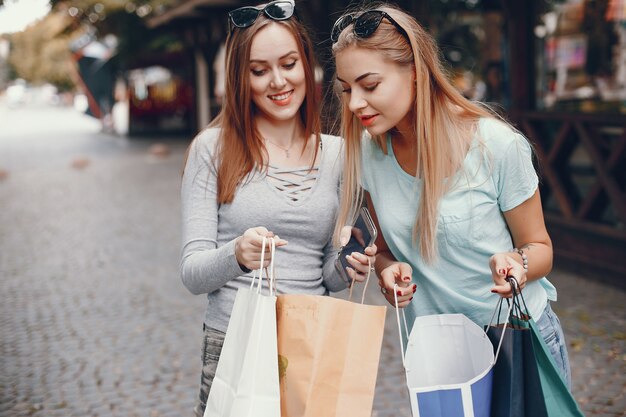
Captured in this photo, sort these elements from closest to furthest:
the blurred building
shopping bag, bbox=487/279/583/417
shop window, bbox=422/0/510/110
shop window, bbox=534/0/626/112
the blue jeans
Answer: shopping bag, bbox=487/279/583/417
the blue jeans
the blurred building
shop window, bbox=534/0/626/112
shop window, bbox=422/0/510/110

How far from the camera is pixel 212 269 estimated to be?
1.98 metres

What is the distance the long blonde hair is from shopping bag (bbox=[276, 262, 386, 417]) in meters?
0.31

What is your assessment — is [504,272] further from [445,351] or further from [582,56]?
[582,56]

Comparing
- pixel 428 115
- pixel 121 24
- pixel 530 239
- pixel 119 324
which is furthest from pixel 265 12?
pixel 121 24

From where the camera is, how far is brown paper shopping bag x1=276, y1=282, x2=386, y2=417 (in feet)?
5.50

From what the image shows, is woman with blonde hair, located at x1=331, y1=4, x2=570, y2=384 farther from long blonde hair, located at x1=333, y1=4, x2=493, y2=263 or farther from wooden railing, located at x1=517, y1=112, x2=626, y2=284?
wooden railing, located at x1=517, y1=112, x2=626, y2=284

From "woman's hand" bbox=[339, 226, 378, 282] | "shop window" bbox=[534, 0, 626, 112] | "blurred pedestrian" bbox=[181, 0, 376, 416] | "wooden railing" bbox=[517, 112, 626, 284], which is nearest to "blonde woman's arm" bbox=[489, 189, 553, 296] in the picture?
"woman's hand" bbox=[339, 226, 378, 282]

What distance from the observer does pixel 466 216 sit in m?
1.86

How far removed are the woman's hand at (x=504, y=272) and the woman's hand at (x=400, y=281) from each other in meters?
0.21

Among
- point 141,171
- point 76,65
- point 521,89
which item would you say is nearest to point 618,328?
point 521,89

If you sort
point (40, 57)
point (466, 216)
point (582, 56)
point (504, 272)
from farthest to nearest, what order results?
point (40, 57)
point (582, 56)
point (466, 216)
point (504, 272)

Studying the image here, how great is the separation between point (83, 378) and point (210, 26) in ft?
50.7

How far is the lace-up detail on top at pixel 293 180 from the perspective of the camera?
2.15 m

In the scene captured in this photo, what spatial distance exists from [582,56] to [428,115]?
6.47m
